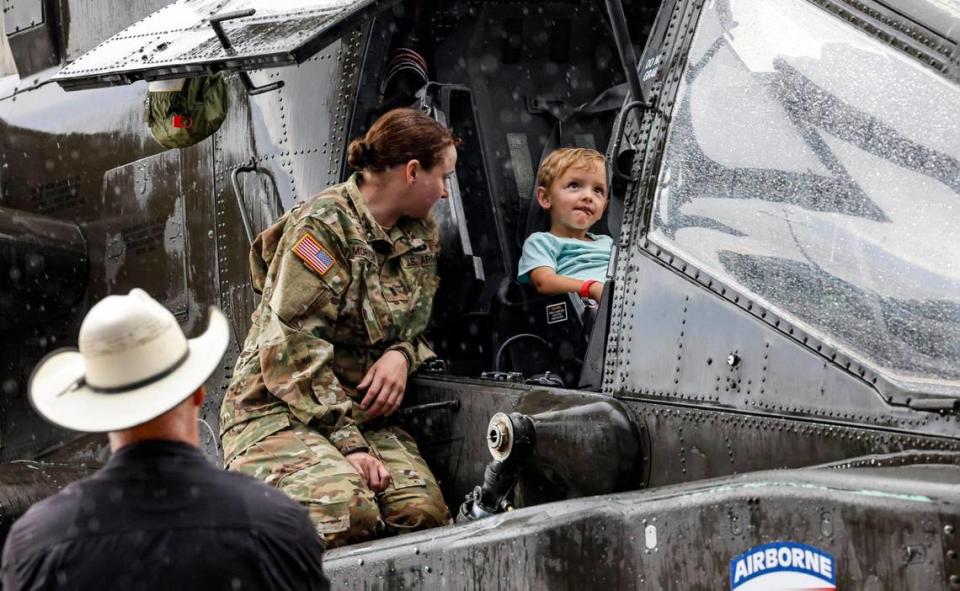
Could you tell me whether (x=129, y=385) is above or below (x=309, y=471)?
above

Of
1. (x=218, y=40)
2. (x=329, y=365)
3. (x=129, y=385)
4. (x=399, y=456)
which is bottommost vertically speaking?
(x=399, y=456)

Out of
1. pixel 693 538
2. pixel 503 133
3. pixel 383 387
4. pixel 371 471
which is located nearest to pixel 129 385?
pixel 693 538

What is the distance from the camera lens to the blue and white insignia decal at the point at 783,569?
275 cm

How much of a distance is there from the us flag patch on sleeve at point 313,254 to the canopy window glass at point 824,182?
42.5 inches

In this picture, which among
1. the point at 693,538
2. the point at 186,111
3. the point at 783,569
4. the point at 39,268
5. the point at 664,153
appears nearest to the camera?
the point at 783,569

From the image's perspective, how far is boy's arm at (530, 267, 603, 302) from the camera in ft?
15.4

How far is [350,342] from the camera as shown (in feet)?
14.8

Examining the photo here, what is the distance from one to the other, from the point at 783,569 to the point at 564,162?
96.8 inches

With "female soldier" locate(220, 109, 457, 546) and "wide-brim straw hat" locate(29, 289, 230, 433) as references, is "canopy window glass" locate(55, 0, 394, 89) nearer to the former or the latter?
"female soldier" locate(220, 109, 457, 546)

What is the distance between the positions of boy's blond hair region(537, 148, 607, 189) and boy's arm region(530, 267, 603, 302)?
0.40 m

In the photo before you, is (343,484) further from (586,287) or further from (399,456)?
(586,287)

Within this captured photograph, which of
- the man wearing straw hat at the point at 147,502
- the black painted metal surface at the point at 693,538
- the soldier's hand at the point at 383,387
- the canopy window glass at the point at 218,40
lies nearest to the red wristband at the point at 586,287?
the soldier's hand at the point at 383,387

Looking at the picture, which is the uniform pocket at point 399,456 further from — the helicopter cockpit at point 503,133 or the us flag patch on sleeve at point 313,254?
the us flag patch on sleeve at point 313,254

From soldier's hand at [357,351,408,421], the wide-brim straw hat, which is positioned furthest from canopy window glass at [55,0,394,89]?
the wide-brim straw hat
